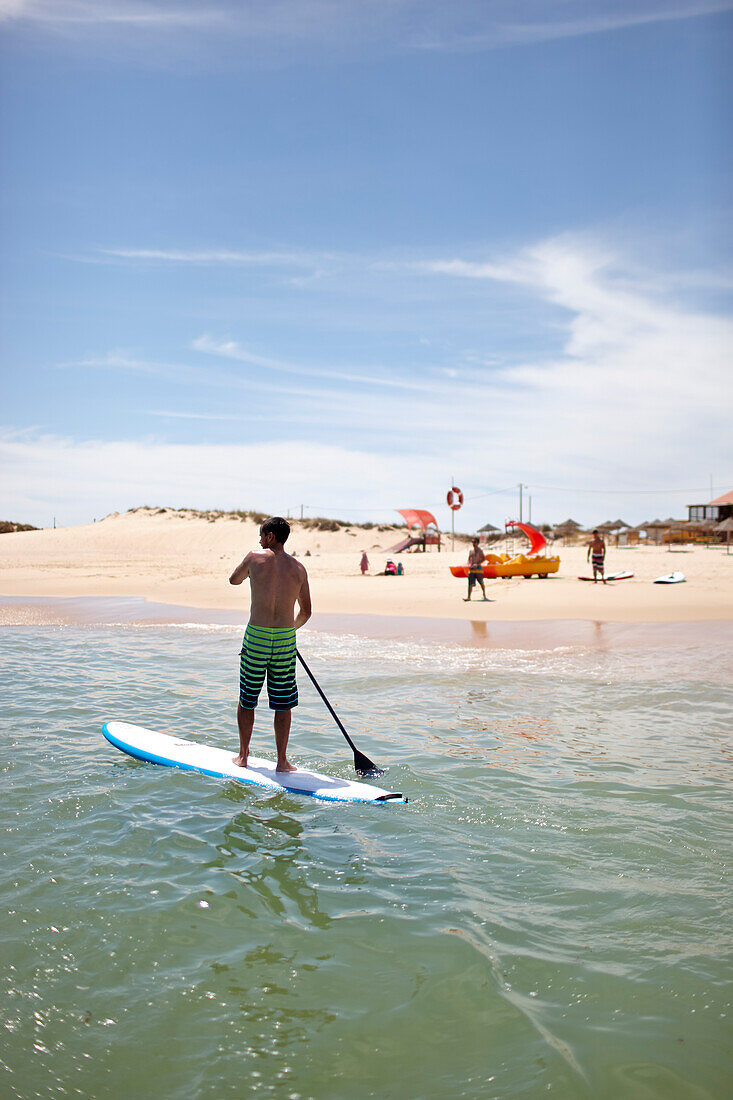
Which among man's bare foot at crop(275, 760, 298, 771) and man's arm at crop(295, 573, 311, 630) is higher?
man's arm at crop(295, 573, 311, 630)

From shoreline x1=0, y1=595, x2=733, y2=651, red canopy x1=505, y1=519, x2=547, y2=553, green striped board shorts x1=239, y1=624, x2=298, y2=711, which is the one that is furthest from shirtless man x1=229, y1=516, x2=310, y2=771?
red canopy x1=505, y1=519, x2=547, y2=553

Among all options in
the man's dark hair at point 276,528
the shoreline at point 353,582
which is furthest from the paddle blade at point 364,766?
the shoreline at point 353,582

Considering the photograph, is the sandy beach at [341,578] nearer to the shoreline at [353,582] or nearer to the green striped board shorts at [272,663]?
the shoreline at [353,582]

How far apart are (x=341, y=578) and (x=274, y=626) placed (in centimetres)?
2105

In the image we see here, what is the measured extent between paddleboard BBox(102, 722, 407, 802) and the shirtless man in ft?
0.63

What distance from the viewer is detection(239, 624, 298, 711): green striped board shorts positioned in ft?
17.2

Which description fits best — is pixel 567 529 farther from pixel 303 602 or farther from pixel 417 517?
pixel 303 602

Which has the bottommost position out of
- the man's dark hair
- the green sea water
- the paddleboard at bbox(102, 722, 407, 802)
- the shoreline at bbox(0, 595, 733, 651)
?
the green sea water

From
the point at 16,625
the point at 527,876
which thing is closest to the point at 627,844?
the point at 527,876

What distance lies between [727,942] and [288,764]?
10.1 feet

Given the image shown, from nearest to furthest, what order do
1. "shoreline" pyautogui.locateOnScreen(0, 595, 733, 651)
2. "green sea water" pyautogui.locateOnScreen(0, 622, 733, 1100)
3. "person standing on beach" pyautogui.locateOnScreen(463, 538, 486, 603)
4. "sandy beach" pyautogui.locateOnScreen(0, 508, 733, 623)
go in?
1. "green sea water" pyautogui.locateOnScreen(0, 622, 733, 1100)
2. "shoreline" pyautogui.locateOnScreen(0, 595, 733, 651)
3. "sandy beach" pyautogui.locateOnScreen(0, 508, 733, 623)
4. "person standing on beach" pyautogui.locateOnScreen(463, 538, 486, 603)

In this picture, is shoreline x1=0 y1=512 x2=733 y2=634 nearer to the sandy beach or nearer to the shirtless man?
the sandy beach

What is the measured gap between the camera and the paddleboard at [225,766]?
16.4 feet

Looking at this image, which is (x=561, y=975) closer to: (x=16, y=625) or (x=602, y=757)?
(x=602, y=757)
